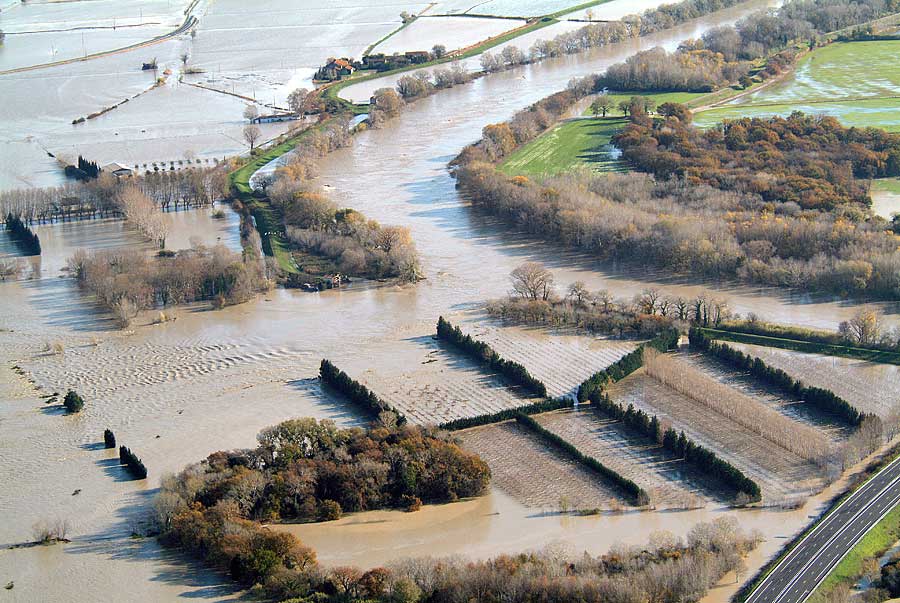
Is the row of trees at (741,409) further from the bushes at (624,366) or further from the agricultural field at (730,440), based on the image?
the bushes at (624,366)

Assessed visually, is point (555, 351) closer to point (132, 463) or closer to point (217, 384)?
point (217, 384)

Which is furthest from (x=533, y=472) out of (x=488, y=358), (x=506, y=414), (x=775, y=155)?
(x=775, y=155)

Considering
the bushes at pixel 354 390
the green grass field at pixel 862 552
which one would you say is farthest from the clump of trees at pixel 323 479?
the green grass field at pixel 862 552

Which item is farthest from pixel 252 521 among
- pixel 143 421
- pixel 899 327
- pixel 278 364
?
pixel 899 327

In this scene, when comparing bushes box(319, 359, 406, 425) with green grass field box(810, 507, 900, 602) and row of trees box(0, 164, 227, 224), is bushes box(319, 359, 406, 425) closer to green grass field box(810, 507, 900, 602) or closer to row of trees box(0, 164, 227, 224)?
green grass field box(810, 507, 900, 602)

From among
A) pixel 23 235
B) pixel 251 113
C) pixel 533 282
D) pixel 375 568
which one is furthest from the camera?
pixel 251 113

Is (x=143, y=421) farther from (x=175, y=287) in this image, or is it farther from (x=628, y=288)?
(x=628, y=288)
